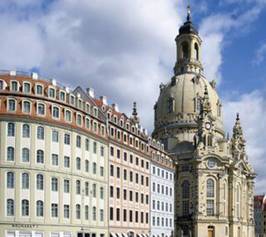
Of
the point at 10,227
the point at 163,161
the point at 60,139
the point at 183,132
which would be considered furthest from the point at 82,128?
the point at 183,132

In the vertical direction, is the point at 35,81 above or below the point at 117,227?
above

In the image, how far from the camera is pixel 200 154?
15225 centimetres

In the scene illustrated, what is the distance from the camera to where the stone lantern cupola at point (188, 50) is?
179625 mm

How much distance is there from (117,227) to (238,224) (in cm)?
7364

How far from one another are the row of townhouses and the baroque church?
5557 centimetres

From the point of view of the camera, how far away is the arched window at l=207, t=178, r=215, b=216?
490 ft

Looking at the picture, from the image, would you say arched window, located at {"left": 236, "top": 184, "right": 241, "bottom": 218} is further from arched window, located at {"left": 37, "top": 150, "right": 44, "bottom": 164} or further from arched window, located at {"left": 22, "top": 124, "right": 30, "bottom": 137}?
arched window, located at {"left": 22, "top": 124, "right": 30, "bottom": 137}

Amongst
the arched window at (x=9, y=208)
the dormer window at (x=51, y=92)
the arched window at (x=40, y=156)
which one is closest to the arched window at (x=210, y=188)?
the dormer window at (x=51, y=92)

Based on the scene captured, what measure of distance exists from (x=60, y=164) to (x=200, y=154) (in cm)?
7986

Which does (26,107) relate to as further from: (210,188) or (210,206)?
(210,188)

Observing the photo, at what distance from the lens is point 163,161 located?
119 metres

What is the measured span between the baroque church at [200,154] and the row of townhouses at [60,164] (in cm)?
5557

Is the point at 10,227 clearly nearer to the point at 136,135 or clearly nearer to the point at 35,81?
the point at 35,81

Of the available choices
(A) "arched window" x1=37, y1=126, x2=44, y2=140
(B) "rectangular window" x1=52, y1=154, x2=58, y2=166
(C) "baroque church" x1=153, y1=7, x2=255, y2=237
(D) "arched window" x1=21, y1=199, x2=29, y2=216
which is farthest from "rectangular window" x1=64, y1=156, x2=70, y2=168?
(C) "baroque church" x1=153, y1=7, x2=255, y2=237
